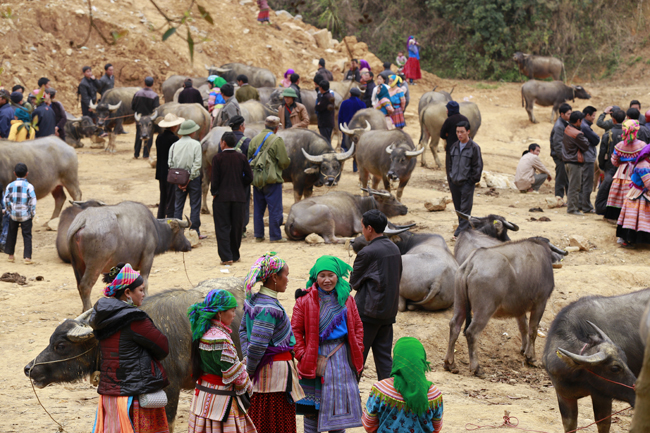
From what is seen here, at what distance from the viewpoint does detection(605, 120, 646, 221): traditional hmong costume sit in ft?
35.7

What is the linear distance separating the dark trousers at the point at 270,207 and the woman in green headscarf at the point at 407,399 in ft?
23.2

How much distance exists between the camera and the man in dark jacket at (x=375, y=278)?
5.29 m

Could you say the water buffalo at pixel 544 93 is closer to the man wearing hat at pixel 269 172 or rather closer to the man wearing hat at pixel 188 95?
the man wearing hat at pixel 188 95

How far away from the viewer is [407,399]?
3.67 m

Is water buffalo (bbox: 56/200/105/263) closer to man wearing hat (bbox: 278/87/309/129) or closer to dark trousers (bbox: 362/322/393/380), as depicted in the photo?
man wearing hat (bbox: 278/87/309/129)

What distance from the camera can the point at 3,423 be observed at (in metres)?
5.08

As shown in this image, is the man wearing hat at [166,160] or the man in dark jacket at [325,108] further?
the man in dark jacket at [325,108]

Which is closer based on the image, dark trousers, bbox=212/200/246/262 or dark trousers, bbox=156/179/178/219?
dark trousers, bbox=212/200/246/262

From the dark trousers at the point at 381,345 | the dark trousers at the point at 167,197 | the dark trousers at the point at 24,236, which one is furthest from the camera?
the dark trousers at the point at 167,197

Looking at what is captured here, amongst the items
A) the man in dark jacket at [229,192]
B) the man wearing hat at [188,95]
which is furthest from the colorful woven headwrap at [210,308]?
the man wearing hat at [188,95]

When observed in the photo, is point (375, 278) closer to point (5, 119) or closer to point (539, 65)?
point (5, 119)

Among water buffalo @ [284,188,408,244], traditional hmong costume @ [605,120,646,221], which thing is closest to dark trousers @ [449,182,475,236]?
water buffalo @ [284,188,408,244]

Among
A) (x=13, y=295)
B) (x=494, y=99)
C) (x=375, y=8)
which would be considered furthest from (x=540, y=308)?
(x=375, y=8)

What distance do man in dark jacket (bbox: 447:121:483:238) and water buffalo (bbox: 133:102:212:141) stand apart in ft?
23.2
